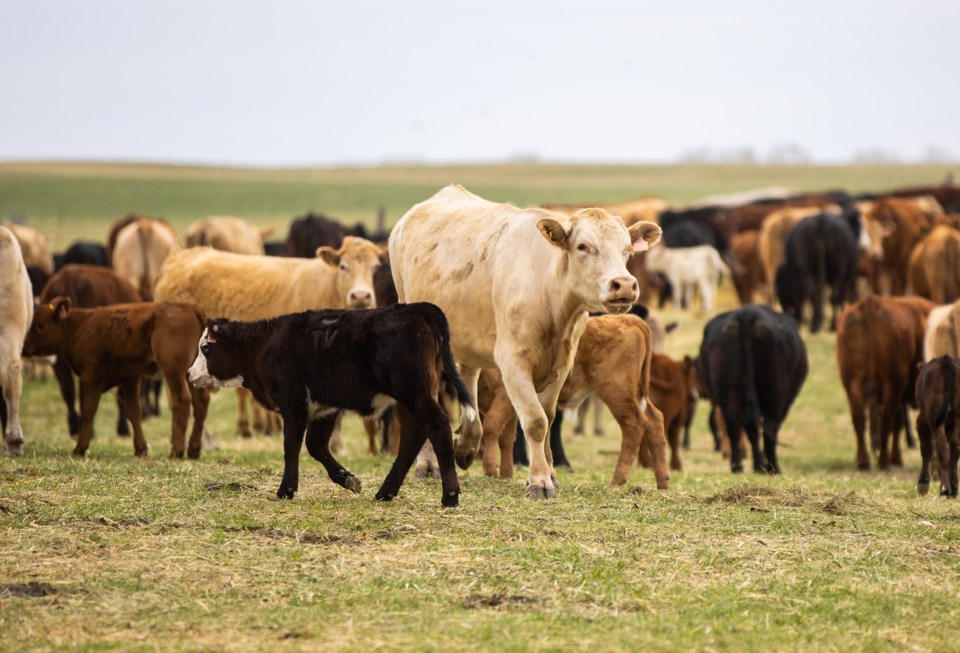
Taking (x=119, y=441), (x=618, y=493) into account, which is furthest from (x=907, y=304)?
(x=119, y=441)

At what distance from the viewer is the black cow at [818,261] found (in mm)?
24938

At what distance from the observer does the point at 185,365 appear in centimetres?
1163

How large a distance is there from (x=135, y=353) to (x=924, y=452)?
22.0 feet

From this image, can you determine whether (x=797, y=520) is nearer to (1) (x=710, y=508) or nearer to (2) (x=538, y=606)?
(1) (x=710, y=508)

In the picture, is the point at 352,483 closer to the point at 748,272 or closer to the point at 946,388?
the point at 946,388

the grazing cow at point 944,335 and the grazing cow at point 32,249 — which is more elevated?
the grazing cow at point 944,335

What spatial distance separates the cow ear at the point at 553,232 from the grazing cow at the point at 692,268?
20556mm

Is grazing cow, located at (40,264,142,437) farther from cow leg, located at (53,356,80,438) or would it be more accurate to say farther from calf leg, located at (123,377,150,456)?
calf leg, located at (123,377,150,456)

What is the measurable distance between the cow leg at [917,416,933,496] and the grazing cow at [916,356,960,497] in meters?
0.04

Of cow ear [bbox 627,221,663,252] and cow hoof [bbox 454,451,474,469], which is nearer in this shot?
cow hoof [bbox 454,451,474,469]

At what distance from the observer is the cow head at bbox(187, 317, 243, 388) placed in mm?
9266

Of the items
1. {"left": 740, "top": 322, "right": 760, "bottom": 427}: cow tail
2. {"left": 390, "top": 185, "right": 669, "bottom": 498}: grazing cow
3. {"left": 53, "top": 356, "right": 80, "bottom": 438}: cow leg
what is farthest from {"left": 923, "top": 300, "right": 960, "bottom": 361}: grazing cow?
{"left": 53, "top": 356, "right": 80, "bottom": 438}: cow leg

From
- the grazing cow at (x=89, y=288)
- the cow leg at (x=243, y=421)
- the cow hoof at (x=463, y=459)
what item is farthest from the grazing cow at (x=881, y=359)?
the grazing cow at (x=89, y=288)

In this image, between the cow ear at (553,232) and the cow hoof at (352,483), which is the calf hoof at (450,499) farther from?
the cow ear at (553,232)
